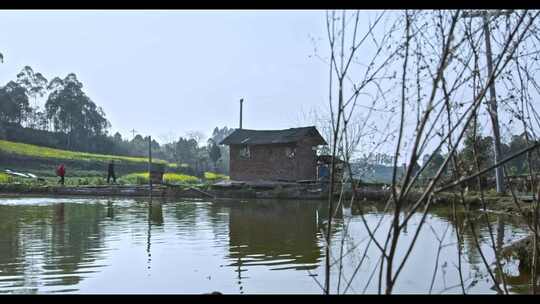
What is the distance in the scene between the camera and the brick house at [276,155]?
114 feet

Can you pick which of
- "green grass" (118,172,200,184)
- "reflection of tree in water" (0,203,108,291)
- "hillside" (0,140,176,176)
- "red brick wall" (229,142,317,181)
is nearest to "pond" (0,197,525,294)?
"reflection of tree in water" (0,203,108,291)

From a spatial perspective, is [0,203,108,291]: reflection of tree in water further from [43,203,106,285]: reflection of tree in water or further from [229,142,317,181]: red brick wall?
[229,142,317,181]: red brick wall

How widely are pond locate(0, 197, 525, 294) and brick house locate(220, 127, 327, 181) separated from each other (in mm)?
18774

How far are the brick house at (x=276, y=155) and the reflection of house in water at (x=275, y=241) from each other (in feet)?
54.5

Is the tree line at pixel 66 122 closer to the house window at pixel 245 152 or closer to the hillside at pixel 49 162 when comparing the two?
the hillside at pixel 49 162

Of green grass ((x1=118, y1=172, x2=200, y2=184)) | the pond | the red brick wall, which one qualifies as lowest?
the pond

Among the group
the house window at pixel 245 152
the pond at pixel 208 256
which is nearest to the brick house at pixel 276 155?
the house window at pixel 245 152

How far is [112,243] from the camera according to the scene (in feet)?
36.1

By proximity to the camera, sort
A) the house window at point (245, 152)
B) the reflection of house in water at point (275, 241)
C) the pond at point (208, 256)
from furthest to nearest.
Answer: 1. the house window at point (245, 152)
2. the reflection of house in water at point (275, 241)
3. the pond at point (208, 256)

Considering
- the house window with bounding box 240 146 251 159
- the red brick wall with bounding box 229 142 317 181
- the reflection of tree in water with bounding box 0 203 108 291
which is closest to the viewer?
the reflection of tree in water with bounding box 0 203 108 291

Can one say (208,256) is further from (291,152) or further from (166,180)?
(166,180)

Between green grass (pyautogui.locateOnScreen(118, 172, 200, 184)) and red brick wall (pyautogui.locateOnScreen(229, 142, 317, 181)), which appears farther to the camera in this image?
green grass (pyautogui.locateOnScreen(118, 172, 200, 184))

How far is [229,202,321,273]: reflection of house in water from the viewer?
9008 mm

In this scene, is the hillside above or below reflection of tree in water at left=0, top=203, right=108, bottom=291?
above
